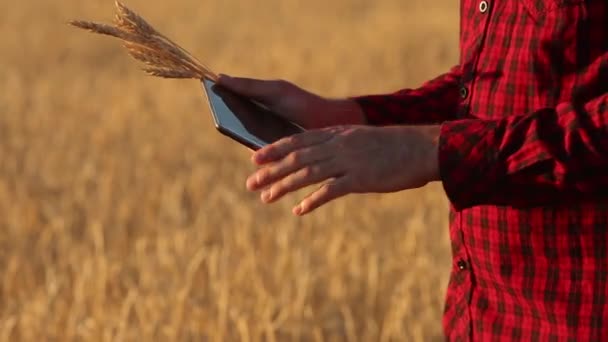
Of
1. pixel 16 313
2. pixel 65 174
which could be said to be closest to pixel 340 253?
pixel 16 313

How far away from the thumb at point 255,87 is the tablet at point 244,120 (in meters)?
0.01

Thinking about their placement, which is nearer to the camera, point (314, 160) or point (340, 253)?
point (314, 160)

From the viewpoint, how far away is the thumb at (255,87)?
1665 millimetres

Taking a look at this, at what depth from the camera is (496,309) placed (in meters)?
1.69

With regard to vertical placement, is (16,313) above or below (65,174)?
below

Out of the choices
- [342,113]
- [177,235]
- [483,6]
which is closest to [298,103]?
[342,113]

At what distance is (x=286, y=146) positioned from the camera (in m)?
1.40

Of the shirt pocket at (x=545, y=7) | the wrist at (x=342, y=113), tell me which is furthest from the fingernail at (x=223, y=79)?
the shirt pocket at (x=545, y=7)

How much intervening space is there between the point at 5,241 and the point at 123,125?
217cm

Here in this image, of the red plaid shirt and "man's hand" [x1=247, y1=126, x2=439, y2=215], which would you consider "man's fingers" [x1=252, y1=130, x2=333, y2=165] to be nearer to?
"man's hand" [x1=247, y1=126, x2=439, y2=215]

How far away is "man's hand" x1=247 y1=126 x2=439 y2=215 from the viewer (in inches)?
54.6

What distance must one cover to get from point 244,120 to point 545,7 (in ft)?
1.35

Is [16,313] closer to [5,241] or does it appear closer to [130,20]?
[5,241]

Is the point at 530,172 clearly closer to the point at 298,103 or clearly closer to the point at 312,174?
the point at 312,174
